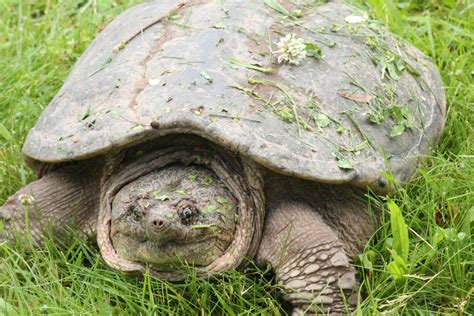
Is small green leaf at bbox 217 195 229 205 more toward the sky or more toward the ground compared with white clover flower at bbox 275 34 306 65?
more toward the ground

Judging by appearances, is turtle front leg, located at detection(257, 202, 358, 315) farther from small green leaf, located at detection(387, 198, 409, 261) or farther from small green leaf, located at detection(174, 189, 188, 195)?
small green leaf, located at detection(174, 189, 188, 195)


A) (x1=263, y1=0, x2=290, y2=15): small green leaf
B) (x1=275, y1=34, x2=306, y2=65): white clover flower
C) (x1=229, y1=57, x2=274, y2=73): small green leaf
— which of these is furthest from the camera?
(x1=263, y1=0, x2=290, y2=15): small green leaf

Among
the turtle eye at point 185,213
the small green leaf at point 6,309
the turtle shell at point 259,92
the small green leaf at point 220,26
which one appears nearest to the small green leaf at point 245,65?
the turtle shell at point 259,92

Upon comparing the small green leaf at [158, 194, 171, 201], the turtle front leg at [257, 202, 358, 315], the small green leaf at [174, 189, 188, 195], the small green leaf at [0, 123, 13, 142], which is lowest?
the turtle front leg at [257, 202, 358, 315]

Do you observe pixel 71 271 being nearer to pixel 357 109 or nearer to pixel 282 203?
pixel 282 203

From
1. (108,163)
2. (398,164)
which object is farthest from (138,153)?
(398,164)

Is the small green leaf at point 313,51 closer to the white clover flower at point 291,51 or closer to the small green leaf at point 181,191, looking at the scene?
the white clover flower at point 291,51

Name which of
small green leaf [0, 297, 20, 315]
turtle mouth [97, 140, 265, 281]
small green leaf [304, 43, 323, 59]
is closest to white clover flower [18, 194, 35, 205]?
turtle mouth [97, 140, 265, 281]

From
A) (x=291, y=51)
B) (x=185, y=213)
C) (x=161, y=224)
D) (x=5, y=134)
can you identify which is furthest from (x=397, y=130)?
(x=5, y=134)
